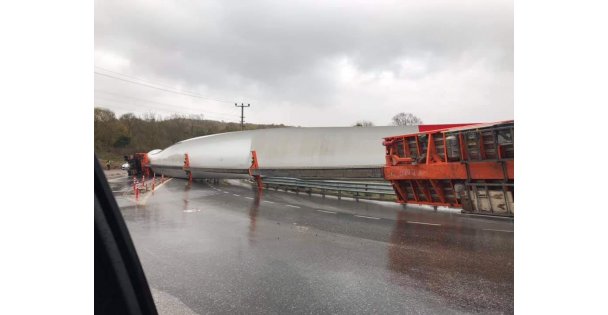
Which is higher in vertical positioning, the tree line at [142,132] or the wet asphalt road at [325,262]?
the tree line at [142,132]

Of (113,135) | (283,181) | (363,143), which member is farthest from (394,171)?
(113,135)

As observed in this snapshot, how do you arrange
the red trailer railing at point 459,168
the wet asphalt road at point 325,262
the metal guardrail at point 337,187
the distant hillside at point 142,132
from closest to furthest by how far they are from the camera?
the wet asphalt road at point 325,262 → the red trailer railing at point 459,168 → the metal guardrail at point 337,187 → the distant hillside at point 142,132

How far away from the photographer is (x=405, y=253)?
215 inches

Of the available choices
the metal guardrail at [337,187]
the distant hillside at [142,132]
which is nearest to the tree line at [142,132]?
the distant hillside at [142,132]

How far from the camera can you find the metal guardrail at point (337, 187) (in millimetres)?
12009

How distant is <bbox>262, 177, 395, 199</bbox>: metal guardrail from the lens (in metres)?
12.0

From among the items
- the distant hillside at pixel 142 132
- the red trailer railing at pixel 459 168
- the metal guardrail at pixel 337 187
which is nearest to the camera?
the red trailer railing at pixel 459 168

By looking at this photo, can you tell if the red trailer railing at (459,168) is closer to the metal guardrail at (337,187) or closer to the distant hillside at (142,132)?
the metal guardrail at (337,187)

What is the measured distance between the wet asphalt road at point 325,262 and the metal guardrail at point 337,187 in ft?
9.10

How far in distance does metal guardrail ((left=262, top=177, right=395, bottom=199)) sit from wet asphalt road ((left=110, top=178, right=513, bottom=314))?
277 centimetres

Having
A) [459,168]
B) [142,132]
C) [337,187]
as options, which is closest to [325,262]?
[459,168]

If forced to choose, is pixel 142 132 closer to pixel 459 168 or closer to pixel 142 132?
pixel 142 132

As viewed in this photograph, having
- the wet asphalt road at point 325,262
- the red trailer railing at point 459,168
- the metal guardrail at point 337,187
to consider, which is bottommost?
the wet asphalt road at point 325,262

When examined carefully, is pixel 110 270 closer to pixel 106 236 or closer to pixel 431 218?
pixel 106 236
